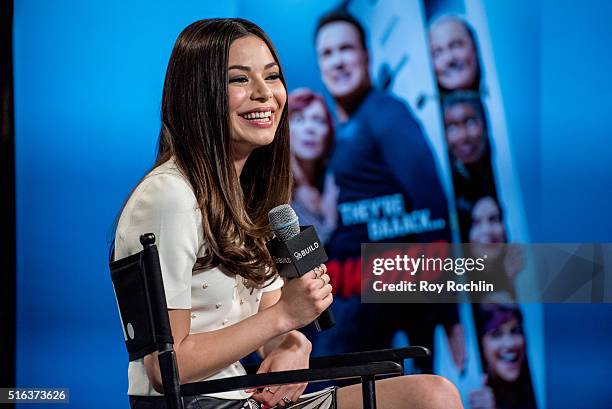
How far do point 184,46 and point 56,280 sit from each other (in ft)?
6.79

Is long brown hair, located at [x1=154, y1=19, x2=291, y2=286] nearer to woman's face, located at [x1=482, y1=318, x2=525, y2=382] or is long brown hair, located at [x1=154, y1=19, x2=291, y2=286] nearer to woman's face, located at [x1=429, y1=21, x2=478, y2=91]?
woman's face, located at [x1=429, y1=21, x2=478, y2=91]

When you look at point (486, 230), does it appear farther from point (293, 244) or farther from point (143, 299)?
point (143, 299)

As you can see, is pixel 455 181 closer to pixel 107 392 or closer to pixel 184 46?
pixel 107 392

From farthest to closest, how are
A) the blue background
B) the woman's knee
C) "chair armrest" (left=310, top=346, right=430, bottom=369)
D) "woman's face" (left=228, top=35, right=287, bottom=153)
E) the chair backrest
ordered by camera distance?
1. the blue background
2. "woman's face" (left=228, top=35, right=287, bottom=153)
3. the woman's knee
4. "chair armrest" (left=310, top=346, right=430, bottom=369)
5. the chair backrest

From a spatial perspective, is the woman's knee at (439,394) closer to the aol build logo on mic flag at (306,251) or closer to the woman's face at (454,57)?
the aol build logo on mic flag at (306,251)

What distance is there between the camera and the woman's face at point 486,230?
3.77 meters

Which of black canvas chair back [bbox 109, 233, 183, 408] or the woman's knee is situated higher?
black canvas chair back [bbox 109, 233, 183, 408]

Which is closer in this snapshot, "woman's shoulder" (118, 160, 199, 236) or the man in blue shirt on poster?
"woman's shoulder" (118, 160, 199, 236)

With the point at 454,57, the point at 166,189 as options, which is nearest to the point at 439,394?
the point at 166,189

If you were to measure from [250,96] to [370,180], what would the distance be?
1.84m

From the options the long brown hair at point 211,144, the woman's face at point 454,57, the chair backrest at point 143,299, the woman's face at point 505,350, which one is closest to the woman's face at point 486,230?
the woman's face at point 505,350

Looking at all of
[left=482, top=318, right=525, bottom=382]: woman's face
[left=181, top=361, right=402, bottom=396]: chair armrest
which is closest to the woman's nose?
[left=181, top=361, right=402, bottom=396]: chair armrest

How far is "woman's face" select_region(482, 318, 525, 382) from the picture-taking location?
378 centimetres

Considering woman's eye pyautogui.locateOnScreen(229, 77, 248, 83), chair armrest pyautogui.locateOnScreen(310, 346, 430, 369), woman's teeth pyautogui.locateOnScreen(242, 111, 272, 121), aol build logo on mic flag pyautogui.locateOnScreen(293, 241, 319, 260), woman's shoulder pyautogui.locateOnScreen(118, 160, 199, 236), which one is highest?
woman's eye pyautogui.locateOnScreen(229, 77, 248, 83)
